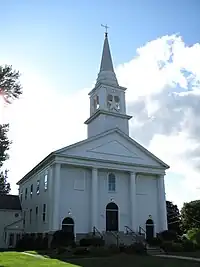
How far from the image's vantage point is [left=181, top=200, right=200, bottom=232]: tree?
42938 mm

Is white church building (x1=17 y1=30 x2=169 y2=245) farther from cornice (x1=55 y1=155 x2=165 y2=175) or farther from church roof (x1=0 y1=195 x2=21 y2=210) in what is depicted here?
church roof (x1=0 y1=195 x2=21 y2=210)

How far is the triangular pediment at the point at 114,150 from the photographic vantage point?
1236 inches

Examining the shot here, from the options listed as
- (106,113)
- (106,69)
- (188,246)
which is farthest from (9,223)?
A: (106,69)

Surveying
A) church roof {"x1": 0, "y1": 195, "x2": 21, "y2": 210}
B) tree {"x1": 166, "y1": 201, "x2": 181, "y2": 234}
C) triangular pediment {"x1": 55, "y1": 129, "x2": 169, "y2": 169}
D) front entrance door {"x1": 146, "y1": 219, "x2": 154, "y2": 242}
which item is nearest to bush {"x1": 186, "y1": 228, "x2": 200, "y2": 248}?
front entrance door {"x1": 146, "y1": 219, "x2": 154, "y2": 242}

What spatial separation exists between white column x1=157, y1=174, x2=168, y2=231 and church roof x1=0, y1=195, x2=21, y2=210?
58.2 feet

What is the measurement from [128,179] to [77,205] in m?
6.32

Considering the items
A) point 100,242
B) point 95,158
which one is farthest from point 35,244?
point 95,158

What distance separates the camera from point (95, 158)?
31516 millimetres

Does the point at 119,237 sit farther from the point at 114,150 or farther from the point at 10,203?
the point at 10,203

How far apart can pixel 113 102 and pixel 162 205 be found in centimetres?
1280

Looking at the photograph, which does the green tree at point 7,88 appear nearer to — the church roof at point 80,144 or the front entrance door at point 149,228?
the church roof at point 80,144

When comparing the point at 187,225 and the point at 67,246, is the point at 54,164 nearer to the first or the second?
the point at 67,246

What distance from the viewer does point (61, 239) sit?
26.5m

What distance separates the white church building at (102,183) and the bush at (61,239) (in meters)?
1.50
